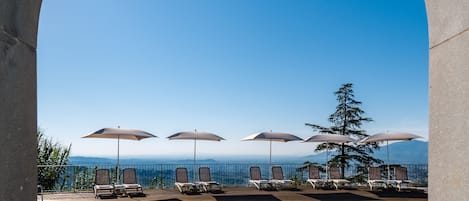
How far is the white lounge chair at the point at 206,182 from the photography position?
11070mm

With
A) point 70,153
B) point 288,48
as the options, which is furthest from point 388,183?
point 70,153

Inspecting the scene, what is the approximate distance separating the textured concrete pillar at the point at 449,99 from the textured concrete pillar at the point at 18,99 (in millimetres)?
2871

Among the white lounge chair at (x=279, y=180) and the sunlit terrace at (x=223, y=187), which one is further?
the white lounge chair at (x=279, y=180)

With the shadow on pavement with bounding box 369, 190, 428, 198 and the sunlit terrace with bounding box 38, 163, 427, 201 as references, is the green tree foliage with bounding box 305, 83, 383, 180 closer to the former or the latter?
the sunlit terrace with bounding box 38, 163, 427, 201

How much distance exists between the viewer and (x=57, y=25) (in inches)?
395

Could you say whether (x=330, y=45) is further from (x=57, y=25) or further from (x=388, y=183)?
(x=57, y=25)

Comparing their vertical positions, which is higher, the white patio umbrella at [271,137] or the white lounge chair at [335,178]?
the white patio umbrella at [271,137]

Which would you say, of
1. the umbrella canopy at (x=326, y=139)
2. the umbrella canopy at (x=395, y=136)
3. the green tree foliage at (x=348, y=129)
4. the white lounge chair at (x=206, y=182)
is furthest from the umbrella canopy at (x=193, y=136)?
the green tree foliage at (x=348, y=129)

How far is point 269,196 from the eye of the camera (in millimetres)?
9969

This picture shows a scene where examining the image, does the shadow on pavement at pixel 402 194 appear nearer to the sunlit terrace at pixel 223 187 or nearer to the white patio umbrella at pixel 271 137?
the sunlit terrace at pixel 223 187

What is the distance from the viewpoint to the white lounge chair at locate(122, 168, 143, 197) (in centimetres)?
1036

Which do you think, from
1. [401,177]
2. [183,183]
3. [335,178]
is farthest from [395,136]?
[183,183]

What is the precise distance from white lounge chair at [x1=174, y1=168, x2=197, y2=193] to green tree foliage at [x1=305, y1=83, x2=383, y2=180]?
13688 mm

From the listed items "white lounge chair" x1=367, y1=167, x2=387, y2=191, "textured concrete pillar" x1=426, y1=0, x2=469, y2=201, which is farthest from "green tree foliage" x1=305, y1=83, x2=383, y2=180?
"textured concrete pillar" x1=426, y1=0, x2=469, y2=201
